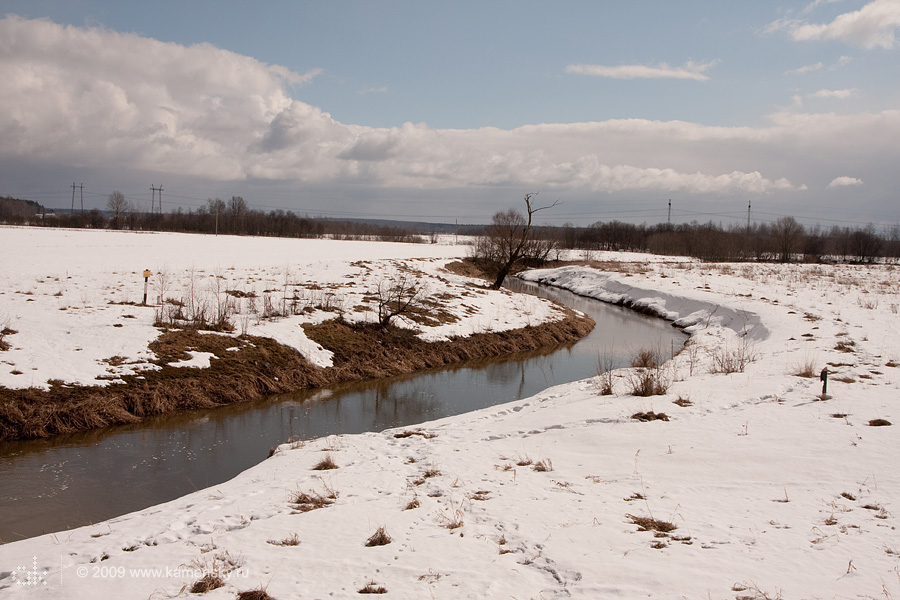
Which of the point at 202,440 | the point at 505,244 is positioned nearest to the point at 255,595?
the point at 202,440

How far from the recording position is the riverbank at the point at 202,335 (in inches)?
442

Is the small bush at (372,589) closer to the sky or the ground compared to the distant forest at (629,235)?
closer to the ground

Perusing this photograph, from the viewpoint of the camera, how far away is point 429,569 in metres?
4.73

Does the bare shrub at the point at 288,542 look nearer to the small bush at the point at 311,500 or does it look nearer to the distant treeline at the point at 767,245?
the small bush at the point at 311,500

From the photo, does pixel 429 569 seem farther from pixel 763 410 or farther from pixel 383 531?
pixel 763 410

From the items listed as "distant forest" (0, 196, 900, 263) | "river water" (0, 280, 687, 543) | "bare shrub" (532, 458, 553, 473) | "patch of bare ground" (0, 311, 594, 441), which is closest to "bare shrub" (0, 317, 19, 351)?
"patch of bare ground" (0, 311, 594, 441)

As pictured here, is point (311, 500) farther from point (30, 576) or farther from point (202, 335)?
point (202, 335)

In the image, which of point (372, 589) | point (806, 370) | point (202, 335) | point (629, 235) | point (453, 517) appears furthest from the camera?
point (629, 235)

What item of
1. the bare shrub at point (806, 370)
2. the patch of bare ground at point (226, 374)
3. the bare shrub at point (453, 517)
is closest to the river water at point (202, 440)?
the patch of bare ground at point (226, 374)

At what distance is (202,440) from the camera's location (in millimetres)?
10445

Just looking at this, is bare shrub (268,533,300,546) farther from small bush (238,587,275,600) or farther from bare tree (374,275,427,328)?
bare tree (374,275,427,328)

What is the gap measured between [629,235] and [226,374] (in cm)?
10889

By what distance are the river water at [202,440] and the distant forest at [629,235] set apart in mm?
38509

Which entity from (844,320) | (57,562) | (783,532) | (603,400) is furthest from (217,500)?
(844,320)
